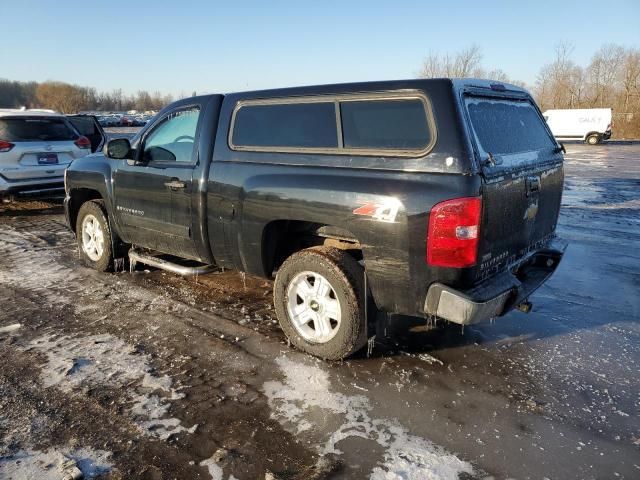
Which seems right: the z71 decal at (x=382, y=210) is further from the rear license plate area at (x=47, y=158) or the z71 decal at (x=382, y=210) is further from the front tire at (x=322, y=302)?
the rear license plate area at (x=47, y=158)

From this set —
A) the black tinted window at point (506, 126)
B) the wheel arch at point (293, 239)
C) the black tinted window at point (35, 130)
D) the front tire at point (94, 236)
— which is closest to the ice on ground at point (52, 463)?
the wheel arch at point (293, 239)

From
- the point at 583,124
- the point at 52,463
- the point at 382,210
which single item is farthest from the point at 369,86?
the point at 583,124

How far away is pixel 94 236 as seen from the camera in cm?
593

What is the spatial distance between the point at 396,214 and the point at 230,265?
1775mm

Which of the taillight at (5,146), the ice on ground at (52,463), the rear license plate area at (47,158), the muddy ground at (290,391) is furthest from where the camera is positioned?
the rear license plate area at (47,158)

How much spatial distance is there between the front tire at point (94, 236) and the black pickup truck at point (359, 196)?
3.02 ft

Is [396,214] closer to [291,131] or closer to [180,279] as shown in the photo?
[291,131]

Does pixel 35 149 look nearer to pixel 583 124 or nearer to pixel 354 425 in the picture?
pixel 354 425

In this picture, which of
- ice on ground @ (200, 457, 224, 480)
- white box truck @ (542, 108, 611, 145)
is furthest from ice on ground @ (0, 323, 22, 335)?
white box truck @ (542, 108, 611, 145)

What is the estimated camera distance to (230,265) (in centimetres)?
440

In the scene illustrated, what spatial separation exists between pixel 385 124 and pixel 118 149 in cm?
276

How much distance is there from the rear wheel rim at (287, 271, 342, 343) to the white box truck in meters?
33.8

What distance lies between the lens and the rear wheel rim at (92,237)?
5.80 meters

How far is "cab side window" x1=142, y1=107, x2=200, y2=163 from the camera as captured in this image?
4.61 meters
